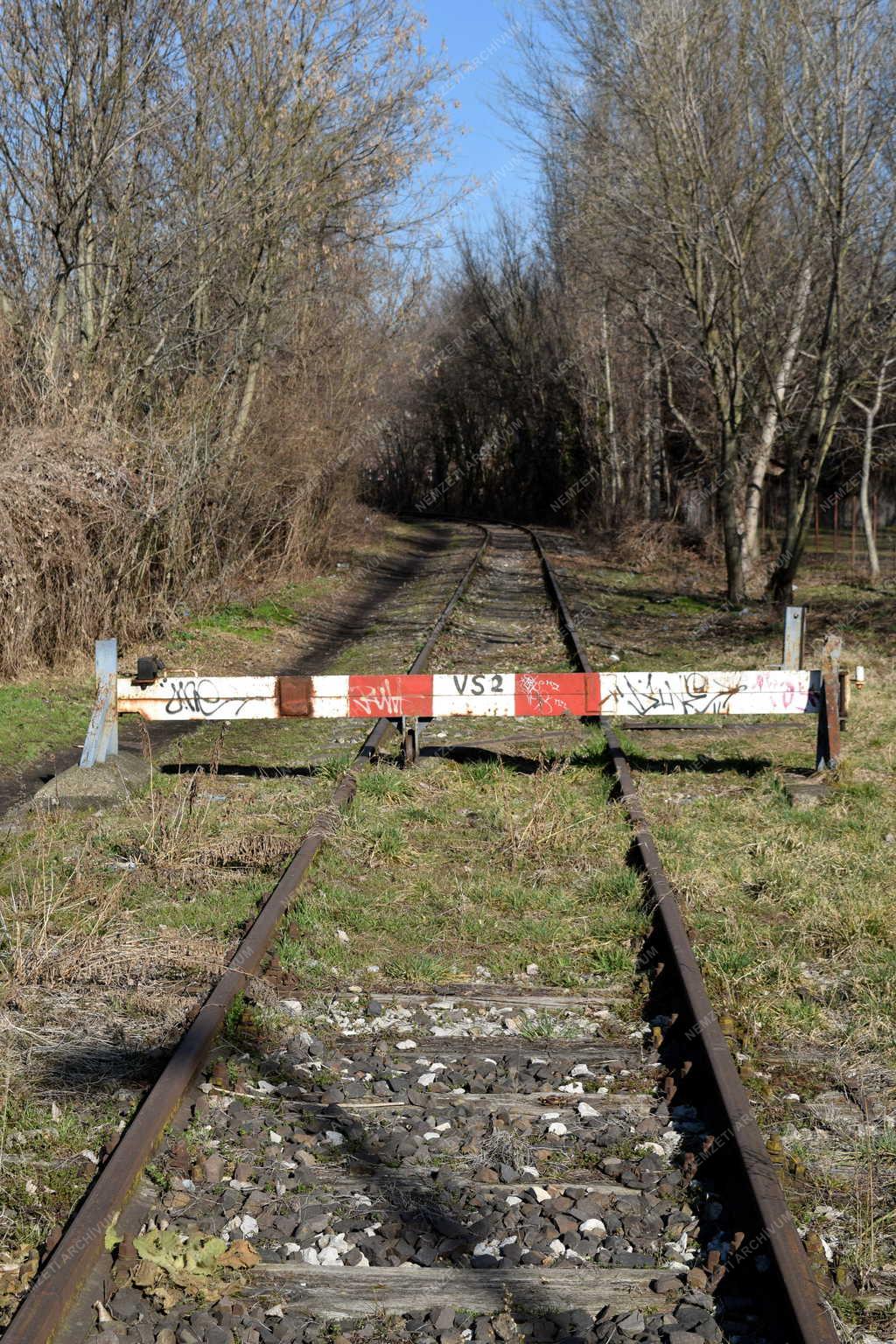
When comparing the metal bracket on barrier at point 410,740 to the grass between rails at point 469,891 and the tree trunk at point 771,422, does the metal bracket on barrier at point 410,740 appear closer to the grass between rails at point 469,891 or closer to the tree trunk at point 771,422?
the grass between rails at point 469,891

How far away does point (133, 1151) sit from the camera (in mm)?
3635

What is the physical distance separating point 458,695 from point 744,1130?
5198 mm

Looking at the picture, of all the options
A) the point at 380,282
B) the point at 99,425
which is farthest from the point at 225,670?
the point at 380,282

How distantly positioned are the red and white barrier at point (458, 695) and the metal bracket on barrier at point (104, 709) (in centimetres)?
12

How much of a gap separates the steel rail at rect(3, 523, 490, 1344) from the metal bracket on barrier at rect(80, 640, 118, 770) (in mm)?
2715

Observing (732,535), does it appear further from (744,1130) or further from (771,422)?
(744,1130)

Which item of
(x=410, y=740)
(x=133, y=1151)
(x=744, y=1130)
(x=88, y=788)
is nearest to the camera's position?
(x=133, y=1151)

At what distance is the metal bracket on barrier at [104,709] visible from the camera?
8.58m

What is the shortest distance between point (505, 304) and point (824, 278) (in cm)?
3723

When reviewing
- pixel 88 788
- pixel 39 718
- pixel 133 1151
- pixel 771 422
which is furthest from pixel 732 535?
pixel 133 1151

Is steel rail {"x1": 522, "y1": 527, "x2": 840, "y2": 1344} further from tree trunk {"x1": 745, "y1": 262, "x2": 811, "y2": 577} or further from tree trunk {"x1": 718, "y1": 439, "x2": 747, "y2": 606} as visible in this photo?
tree trunk {"x1": 718, "y1": 439, "x2": 747, "y2": 606}

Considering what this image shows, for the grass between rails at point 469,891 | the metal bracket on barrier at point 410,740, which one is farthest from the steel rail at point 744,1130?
the metal bracket on barrier at point 410,740

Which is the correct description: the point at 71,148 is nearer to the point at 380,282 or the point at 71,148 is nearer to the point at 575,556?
the point at 380,282

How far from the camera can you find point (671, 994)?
5117 mm
